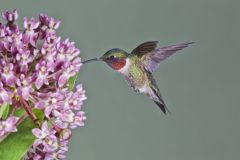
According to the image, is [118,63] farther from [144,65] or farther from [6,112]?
[6,112]

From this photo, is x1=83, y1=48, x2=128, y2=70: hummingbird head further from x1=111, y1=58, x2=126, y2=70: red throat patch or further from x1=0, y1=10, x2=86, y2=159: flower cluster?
x1=0, y1=10, x2=86, y2=159: flower cluster

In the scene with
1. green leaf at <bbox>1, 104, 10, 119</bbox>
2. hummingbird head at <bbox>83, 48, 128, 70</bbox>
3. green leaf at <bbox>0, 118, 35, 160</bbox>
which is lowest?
green leaf at <bbox>0, 118, 35, 160</bbox>

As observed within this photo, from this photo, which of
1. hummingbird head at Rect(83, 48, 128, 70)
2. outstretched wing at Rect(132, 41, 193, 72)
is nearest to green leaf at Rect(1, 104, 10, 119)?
hummingbird head at Rect(83, 48, 128, 70)

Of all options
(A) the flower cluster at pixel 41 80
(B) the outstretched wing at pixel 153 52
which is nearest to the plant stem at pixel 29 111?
(A) the flower cluster at pixel 41 80

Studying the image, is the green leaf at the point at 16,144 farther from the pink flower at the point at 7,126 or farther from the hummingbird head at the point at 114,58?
the hummingbird head at the point at 114,58

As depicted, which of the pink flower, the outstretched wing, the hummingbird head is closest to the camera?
the pink flower

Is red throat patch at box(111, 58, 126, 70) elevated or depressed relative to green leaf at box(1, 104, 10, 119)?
elevated

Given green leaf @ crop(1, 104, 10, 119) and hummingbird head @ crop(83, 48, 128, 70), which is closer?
green leaf @ crop(1, 104, 10, 119)
